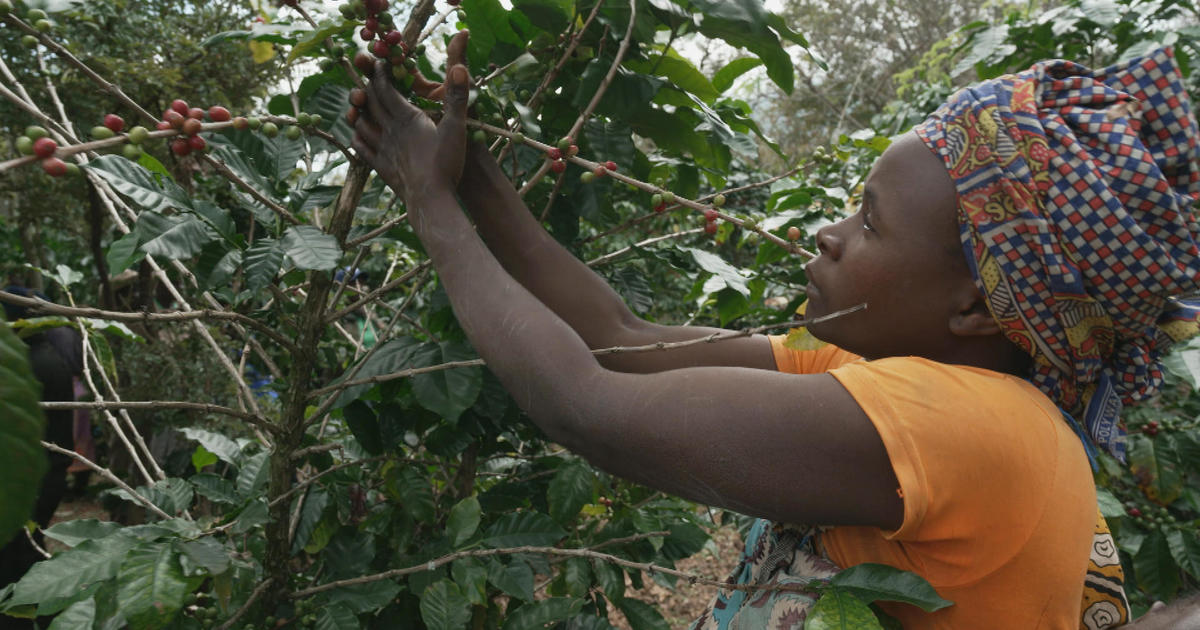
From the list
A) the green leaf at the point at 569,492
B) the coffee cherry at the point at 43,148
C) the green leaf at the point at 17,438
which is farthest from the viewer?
the green leaf at the point at 569,492

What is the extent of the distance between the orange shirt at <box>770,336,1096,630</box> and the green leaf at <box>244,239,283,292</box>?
0.90 metres

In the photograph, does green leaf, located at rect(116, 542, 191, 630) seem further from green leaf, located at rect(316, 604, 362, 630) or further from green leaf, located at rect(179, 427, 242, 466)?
green leaf, located at rect(179, 427, 242, 466)

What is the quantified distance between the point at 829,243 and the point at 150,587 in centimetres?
122

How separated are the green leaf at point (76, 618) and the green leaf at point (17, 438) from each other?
0.81 m

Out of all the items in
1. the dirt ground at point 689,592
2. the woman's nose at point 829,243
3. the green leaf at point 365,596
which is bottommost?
the dirt ground at point 689,592

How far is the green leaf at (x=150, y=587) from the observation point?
3.52ft

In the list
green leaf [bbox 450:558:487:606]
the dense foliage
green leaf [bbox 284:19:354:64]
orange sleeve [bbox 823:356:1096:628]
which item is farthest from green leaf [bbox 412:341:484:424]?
orange sleeve [bbox 823:356:1096:628]

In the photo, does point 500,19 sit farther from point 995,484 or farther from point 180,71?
point 180,71

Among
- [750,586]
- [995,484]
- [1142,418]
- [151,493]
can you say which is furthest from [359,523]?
[1142,418]

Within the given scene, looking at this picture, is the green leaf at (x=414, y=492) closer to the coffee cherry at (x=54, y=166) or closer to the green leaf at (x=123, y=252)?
the green leaf at (x=123, y=252)

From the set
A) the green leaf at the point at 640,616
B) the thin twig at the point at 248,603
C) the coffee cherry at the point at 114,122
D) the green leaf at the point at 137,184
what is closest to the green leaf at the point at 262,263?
the green leaf at the point at 137,184

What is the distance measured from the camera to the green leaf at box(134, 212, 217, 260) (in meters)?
1.06

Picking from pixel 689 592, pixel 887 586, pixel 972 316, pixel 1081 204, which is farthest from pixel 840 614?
pixel 689 592

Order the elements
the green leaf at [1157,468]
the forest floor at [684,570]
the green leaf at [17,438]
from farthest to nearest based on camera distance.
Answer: the forest floor at [684,570] < the green leaf at [1157,468] < the green leaf at [17,438]
